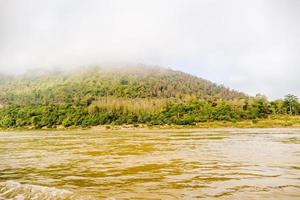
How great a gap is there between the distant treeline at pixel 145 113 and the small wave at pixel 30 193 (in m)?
105

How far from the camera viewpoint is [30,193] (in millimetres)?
12664

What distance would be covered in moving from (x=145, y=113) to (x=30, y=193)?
124 meters

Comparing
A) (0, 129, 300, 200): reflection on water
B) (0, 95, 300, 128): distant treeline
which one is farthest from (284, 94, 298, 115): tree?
(0, 129, 300, 200): reflection on water

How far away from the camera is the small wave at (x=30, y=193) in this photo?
1198cm

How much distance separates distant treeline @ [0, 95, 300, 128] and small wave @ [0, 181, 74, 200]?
344ft

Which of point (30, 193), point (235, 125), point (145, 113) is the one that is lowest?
point (30, 193)

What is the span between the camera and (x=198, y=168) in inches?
750

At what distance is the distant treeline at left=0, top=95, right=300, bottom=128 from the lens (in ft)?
409

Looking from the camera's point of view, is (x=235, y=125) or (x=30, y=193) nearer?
(x=30, y=193)

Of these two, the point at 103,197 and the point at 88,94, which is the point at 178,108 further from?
the point at 103,197

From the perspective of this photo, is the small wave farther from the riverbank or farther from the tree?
the tree

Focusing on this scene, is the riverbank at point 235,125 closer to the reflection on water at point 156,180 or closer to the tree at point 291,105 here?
the tree at point 291,105

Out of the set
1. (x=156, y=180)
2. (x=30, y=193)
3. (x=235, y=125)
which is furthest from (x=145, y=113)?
(x=30, y=193)

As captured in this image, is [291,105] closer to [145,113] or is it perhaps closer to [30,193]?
[145,113]
